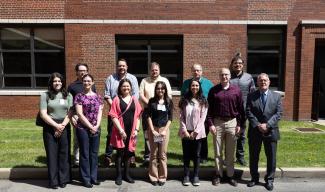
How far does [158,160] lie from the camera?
6.00 metres

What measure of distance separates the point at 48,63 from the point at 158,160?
8.61 m

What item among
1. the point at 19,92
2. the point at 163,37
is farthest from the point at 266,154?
the point at 19,92

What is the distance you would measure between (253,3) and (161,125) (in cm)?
833

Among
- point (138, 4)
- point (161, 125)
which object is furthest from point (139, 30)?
point (161, 125)

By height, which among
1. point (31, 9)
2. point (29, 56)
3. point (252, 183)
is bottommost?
point (252, 183)

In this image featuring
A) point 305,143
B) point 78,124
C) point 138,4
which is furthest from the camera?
point 138,4

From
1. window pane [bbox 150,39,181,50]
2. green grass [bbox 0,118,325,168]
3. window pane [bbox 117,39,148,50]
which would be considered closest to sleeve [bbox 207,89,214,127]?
green grass [bbox 0,118,325,168]

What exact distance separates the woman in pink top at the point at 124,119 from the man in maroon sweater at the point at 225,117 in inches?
47.8

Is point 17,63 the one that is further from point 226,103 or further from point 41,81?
point 226,103

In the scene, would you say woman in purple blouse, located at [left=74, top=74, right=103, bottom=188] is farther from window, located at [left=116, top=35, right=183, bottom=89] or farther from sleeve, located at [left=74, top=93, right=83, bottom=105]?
window, located at [left=116, top=35, right=183, bottom=89]

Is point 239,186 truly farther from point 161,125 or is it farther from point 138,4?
point 138,4

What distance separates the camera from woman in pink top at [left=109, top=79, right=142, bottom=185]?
18.9 feet

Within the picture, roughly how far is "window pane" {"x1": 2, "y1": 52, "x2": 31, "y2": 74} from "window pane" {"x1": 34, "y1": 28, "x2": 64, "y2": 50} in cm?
Answer: 63

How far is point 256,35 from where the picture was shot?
43.3 feet
